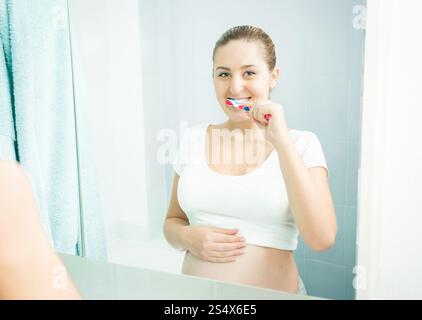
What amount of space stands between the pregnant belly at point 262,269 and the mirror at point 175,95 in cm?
2

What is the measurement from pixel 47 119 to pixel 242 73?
0.46 m

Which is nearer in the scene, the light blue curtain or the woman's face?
the woman's face

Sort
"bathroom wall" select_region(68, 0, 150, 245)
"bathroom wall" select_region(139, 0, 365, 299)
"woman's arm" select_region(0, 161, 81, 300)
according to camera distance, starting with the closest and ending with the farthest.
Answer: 1. "woman's arm" select_region(0, 161, 81, 300)
2. "bathroom wall" select_region(139, 0, 365, 299)
3. "bathroom wall" select_region(68, 0, 150, 245)

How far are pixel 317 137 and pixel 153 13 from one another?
38 cm

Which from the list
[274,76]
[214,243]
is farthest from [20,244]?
[274,76]

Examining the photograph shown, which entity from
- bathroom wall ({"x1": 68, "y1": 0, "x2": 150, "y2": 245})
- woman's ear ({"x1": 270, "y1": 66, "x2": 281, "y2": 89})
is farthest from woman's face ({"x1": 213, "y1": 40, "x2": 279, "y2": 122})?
bathroom wall ({"x1": 68, "y1": 0, "x2": 150, "y2": 245})

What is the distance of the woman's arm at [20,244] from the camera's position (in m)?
0.47

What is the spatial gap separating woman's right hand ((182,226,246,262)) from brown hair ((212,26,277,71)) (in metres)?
0.30

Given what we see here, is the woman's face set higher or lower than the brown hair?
lower

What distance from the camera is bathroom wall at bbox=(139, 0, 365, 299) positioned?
0.65 m

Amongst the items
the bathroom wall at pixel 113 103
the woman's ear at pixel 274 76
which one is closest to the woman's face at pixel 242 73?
the woman's ear at pixel 274 76

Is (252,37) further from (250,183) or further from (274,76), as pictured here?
(250,183)

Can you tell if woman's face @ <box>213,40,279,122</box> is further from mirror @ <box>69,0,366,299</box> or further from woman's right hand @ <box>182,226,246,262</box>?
woman's right hand @ <box>182,226,246,262</box>
